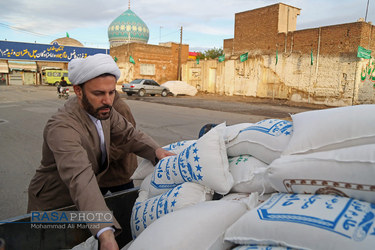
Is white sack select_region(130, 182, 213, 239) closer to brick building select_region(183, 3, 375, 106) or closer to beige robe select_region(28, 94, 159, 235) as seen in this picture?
beige robe select_region(28, 94, 159, 235)

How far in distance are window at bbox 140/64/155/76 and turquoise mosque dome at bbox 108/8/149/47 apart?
796cm

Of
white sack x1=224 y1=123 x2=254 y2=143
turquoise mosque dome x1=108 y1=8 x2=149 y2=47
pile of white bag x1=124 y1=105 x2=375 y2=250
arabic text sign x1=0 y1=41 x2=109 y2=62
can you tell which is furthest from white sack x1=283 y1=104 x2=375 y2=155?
turquoise mosque dome x1=108 y1=8 x2=149 y2=47

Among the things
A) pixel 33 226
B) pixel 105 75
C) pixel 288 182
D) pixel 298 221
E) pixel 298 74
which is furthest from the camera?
pixel 298 74

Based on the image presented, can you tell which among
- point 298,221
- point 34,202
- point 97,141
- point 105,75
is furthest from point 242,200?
point 34,202

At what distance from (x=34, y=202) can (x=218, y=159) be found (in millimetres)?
1144

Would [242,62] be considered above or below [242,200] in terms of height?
above

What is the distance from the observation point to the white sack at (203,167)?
166 cm

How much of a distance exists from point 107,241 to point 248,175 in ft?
2.78

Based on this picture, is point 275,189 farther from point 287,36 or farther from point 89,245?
point 287,36

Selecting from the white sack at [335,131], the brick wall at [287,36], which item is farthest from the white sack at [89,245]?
the brick wall at [287,36]

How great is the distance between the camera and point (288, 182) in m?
1.36

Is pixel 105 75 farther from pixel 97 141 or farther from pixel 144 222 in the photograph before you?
pixel 144 222

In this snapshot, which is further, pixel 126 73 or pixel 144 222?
pixel 126 73

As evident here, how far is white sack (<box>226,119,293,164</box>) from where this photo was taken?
1.74 metres
